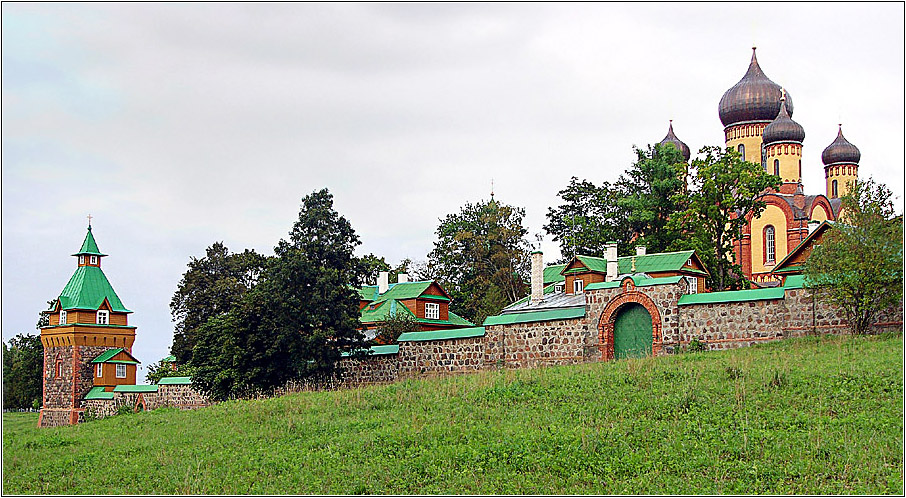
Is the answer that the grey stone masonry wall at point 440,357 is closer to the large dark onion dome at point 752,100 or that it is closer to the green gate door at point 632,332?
the green gate door at point 632,332

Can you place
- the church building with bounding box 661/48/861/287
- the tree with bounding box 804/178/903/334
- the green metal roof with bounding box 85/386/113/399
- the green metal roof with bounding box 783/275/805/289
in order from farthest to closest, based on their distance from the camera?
the church building with bounding box 661/48/861/287 → the green metal roof with bounding box 85/386/113/399 → the green metal roof with bounding box 783/275/805/289 → the tree with bounding box 804/178/903/334

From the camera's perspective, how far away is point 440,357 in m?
24.4

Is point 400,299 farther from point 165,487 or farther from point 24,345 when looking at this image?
point 24,345

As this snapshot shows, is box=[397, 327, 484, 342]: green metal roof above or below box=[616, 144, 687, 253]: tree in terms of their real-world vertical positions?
below

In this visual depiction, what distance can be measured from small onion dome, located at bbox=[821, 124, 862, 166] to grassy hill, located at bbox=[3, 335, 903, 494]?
107 feet

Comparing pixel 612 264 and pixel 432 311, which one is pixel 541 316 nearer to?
pixel 612 264

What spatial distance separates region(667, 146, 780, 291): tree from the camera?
1184 inches

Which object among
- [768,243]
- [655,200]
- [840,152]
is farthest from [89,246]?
[840,152]

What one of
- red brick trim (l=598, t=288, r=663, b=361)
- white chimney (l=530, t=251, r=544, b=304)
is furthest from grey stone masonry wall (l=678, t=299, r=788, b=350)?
white chimney (l=530, t=251, r=544, b=304)

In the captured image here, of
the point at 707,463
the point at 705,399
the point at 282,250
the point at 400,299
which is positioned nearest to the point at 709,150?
the point at 400,299

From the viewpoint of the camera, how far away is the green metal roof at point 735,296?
20.7 metres

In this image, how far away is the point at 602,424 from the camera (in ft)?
43.8

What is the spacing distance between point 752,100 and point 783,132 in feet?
7.68

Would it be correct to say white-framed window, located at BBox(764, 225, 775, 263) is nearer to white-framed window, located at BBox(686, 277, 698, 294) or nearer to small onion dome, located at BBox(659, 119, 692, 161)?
small onion dome, located at BBox(659, 119, 692, 161)
